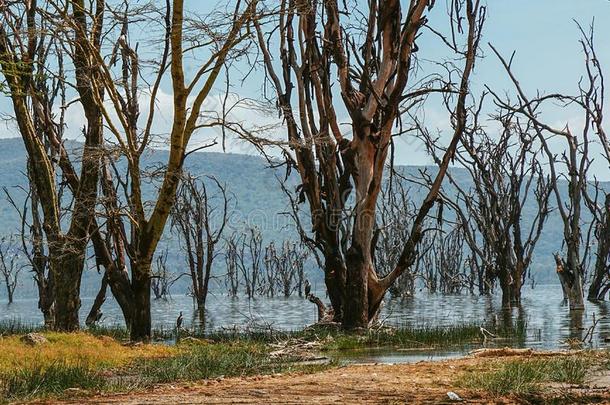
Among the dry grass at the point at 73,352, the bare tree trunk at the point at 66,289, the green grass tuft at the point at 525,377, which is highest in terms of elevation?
the bare tree trunk at the point at 66,289

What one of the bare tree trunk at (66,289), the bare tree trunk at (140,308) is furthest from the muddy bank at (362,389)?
the bare tree trunk at (66,289)

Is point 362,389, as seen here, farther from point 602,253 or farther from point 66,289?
point 602,253

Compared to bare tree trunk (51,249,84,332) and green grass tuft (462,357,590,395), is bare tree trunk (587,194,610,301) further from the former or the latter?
green grass tuft (462,357,590,395)

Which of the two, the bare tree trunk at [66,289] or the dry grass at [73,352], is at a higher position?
the bare tree trunk at [66,289]

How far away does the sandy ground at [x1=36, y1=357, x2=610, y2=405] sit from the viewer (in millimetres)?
8305

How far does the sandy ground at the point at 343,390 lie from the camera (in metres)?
8.30

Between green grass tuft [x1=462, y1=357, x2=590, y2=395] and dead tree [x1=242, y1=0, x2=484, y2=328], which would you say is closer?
green grass tuft [x1=462, y1=357, x2=590, y2=395]

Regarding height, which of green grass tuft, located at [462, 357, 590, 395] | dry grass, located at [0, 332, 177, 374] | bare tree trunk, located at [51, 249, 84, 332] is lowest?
dry grass, located at [0, 332, 177, 374]

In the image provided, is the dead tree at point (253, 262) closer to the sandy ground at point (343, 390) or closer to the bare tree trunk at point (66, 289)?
the bare tree trunk at point (66, 289)

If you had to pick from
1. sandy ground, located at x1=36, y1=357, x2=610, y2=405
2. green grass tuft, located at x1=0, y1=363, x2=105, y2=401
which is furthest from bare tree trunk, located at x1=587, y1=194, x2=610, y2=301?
green grass tuft, located at x1=0, y1=363, x2=105, y2=401

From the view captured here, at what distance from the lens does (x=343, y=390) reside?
9039mm

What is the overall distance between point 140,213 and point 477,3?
895cm

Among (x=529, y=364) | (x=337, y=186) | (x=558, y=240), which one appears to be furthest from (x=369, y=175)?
(x=558, y=240)

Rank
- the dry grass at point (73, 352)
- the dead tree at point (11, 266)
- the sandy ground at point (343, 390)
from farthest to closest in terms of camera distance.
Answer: the dead tree at point (11, 266) < the dry grass at point (73, 352) < the sandy ground at point (343, 390)
